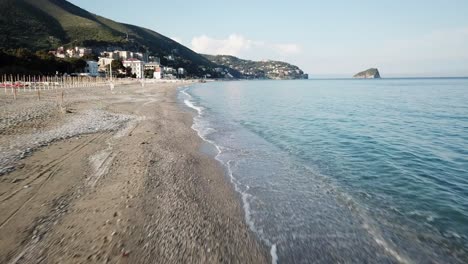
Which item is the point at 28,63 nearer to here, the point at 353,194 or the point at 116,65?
the point at 116,65

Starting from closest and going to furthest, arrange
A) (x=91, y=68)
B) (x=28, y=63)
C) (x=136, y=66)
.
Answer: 1. (x=28, y=63)
2. (x=91, y=68)
3. (x=136, y=66)

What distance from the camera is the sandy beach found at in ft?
16.2

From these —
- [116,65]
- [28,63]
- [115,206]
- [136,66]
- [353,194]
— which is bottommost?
[353,194]

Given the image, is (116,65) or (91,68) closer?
(91,68)

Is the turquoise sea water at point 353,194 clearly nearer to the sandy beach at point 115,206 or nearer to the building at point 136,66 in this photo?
the sandy beach at point 115,206

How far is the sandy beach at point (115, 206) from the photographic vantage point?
494 cm

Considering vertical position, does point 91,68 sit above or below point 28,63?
below

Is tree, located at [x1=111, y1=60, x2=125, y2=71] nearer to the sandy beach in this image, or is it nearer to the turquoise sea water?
the turquoise sea water

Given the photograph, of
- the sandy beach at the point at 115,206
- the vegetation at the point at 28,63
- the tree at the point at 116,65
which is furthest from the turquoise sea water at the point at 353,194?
the tree at the point at 116,65

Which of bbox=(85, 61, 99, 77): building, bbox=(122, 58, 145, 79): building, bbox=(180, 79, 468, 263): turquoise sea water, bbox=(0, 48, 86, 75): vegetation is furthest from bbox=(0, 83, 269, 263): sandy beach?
bbox=(122, 58, 145, 79): building

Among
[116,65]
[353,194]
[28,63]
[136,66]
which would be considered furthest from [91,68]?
[353,194]

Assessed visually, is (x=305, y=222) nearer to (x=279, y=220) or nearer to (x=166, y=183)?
(x=279, y=220)

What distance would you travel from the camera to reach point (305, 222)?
648 cm

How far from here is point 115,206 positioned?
6500 millimetres
